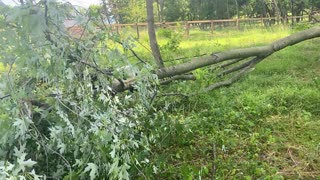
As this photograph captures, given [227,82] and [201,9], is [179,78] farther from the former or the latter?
[201,9]

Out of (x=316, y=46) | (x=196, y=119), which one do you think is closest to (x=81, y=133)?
(x=196, y=119)

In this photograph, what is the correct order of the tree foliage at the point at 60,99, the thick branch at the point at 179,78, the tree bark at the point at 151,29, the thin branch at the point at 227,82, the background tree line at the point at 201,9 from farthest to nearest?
the background tree line at the point at 201,9, the tree bark at the point at 151,29, the thin branch at the point at 227,82, the thick branch at the point at 179,78, the tree foliage at the point at 60,99


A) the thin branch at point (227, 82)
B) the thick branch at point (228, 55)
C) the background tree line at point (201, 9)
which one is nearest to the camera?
the thick branch at point (228, 55)

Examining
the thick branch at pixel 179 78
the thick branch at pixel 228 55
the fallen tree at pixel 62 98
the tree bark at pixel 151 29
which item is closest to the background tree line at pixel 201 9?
the tree bark at pixel 151 29

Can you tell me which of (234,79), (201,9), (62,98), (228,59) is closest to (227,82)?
(234,79)

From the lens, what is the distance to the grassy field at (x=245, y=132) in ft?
8.46

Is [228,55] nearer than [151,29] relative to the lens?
Yes

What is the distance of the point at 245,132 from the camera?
3.27 m

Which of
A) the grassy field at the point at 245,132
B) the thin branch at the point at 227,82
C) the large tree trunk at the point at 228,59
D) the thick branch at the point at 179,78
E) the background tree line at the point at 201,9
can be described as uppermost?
the background tree line at the point at 201,9

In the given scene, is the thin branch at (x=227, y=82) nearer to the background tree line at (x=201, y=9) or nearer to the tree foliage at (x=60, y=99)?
the tree foliage at (x=60, y=99)

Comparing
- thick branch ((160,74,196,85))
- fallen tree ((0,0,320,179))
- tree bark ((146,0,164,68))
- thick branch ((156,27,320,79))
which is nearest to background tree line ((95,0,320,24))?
tree bark ((146,0,164,68))

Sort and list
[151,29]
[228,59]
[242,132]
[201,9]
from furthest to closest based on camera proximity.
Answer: [201,9]
[151,29]
[228,59]
[242,132]

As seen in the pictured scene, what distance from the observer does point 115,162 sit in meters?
1.96

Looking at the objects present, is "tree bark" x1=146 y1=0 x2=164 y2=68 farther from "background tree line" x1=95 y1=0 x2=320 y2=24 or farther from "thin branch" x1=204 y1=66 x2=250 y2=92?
"background tree line" x1=95 y1=0 x2=320 y2=24
